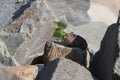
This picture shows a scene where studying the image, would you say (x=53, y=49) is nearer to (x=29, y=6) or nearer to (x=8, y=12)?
(x=29, y=6)

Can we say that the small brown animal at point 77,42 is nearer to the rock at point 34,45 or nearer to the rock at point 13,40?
the rock at point 34,45

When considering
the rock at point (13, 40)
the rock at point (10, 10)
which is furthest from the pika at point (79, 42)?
the rock at point (10, 10)

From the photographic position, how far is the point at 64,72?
119 inches

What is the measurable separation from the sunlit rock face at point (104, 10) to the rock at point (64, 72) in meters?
6.91

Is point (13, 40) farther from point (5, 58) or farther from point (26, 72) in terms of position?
point (26, 72)

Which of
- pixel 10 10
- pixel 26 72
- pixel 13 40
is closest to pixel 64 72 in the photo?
pixel 26 72

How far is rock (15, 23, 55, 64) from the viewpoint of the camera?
4703 millimetres

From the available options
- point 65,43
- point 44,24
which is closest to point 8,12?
point 44,24

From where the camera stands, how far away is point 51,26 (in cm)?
534

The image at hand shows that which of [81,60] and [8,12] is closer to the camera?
[81,60]

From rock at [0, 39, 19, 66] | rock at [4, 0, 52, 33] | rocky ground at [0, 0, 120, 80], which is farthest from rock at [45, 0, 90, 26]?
rock at [0, 39, 19, 66]

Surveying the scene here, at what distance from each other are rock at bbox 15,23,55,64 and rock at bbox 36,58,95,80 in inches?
54.2

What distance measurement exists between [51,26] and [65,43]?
36.5 inches

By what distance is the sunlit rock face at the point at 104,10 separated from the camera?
416 inches
